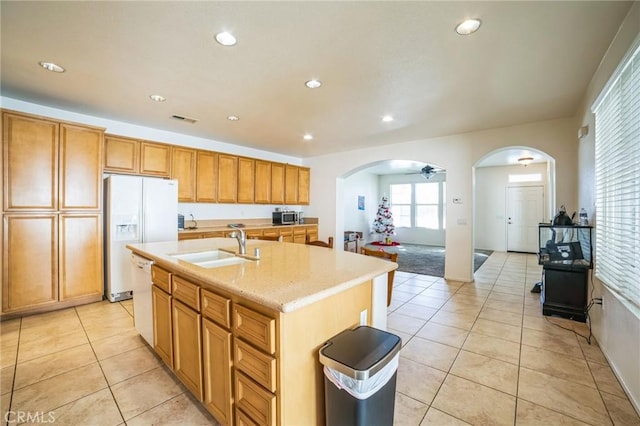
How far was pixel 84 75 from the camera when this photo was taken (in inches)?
105

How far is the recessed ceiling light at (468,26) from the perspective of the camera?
187 centimetres

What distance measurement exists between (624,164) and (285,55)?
2683 mm

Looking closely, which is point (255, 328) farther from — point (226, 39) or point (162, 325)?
point (226, 39)

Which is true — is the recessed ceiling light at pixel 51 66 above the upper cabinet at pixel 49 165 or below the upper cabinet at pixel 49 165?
above

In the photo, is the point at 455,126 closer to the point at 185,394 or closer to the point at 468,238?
the point at 468,238

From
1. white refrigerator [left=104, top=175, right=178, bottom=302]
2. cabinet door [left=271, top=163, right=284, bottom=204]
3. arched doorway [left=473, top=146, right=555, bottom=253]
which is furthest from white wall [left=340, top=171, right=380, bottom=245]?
white refrigerator [left=104, top=175, right=178, bottom=302]

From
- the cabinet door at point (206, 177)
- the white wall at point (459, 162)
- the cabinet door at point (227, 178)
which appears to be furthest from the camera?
the cabinet door at point (227, 178)

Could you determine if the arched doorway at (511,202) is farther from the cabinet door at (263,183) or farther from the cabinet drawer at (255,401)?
the cabinet drawer at (255,401)

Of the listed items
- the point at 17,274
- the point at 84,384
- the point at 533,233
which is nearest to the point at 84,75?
the point at 17,274

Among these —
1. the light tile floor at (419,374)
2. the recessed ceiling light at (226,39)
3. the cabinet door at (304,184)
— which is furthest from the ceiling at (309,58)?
the cabinet door at (304,184)

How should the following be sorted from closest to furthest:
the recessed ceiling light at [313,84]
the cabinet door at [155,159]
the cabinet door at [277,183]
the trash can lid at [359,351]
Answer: the trash can lid at [359,351], the recessed ceiling light at [313,84], the cabinet door at [155,159], the cabinet door at [277,183]

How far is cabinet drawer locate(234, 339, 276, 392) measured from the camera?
3.87ft

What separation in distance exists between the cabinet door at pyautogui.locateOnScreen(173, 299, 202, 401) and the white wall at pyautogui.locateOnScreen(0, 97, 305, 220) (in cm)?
345

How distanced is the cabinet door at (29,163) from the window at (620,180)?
5.32 m
